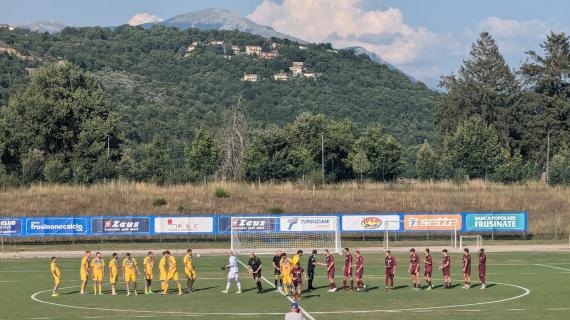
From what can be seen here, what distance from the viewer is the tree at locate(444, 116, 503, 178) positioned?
10025 cm

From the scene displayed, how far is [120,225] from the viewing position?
67.9 meters

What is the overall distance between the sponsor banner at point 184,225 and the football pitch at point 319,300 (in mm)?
20745

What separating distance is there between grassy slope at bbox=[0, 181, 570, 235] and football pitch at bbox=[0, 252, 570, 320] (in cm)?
3509

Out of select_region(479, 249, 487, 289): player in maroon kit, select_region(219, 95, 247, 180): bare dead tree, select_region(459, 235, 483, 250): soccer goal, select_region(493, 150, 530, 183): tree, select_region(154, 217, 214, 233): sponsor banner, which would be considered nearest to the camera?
select_region(479, 249, 487, 289): player in maroon kit

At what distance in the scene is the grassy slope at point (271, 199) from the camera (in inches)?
3221

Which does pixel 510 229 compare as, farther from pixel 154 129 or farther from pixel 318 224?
pixel 154 129

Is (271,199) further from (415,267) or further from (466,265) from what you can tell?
(466,265)

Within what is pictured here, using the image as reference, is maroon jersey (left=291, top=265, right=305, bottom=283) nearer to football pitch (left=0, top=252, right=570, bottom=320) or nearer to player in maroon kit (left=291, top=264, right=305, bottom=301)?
player in maroon kit (left=291, top=264, right=305, bottom=301)

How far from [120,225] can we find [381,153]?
1971 inches

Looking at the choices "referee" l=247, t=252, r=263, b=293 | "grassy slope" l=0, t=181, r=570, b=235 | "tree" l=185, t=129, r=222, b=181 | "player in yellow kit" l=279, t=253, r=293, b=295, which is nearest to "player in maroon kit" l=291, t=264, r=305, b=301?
"player in yellow kit" l=279, t=253, r=293, b=295

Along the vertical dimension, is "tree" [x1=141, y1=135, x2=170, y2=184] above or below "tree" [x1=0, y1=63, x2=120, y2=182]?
below

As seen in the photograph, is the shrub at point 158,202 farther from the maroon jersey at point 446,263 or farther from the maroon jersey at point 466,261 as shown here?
the maroon jersey at point 466,261

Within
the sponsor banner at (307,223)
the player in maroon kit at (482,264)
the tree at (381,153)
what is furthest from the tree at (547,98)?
the player in maroon kit at (482,264)

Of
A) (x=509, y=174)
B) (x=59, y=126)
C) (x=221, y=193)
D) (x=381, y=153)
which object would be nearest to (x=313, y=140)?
(x=381, y=153)
